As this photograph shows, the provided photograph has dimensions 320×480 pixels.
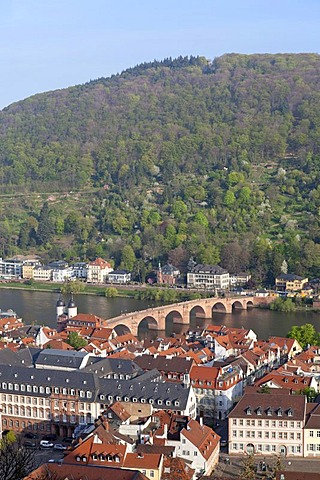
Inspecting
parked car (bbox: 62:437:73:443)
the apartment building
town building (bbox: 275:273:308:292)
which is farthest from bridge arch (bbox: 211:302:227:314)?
parked car (bbox: 62:437:73:443)

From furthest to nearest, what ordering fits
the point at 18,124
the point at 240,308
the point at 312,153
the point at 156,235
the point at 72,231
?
1. the point at 18,124
2. the point at 312,153
3. the point at 72,231
4. the point at 156,235
5. the point at 240,308

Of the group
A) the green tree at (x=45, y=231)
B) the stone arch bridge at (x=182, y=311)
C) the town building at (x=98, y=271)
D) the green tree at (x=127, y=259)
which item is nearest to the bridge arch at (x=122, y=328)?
the stone arch bridge at (x=182, y=311)

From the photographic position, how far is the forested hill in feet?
382

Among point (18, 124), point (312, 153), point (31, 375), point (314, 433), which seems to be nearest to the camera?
point (314, 433)

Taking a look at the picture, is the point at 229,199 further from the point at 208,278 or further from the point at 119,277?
the point at 119,277

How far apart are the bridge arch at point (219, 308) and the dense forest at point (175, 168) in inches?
511

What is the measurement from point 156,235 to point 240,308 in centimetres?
2246

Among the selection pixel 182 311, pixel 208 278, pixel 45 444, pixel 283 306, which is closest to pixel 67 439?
pixel 45 444

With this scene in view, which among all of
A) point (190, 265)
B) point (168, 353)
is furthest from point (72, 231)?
point (168, 353)

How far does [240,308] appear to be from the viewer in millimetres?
68562

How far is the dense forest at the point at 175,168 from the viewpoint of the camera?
88.1 m

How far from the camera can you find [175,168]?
11306 centimetres

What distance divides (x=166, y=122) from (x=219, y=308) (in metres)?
74.6

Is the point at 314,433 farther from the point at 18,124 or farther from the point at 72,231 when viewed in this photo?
the point at 18,124
